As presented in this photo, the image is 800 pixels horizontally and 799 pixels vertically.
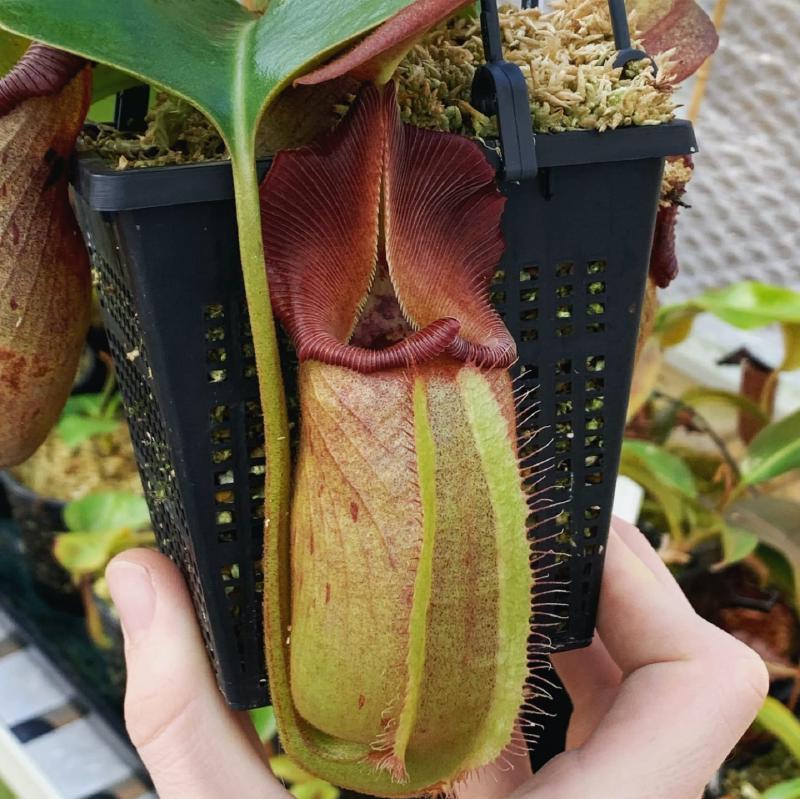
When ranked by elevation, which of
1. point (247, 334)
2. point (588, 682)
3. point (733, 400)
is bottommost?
point (733, 400)

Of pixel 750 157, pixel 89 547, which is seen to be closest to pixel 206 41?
pixel 89 547

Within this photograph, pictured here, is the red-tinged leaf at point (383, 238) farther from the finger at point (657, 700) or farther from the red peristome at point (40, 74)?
the finger at point (657, 700)

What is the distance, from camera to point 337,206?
39 centimetres

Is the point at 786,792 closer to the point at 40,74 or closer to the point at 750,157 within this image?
the point at 40,74

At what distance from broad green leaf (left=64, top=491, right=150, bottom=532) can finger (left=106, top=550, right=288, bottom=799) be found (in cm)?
58

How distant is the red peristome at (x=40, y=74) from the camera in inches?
15.6

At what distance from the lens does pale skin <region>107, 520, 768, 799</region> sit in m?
0.48

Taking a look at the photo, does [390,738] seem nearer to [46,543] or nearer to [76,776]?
[76,776]

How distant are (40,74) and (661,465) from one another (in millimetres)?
891

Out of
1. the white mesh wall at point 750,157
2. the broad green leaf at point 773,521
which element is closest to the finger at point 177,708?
the broad green leaf at point 773,521

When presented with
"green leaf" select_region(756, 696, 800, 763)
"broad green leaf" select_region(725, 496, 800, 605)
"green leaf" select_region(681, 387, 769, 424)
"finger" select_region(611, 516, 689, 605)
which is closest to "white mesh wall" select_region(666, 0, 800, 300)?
"green leaf" select_region(681, 387, 769, 424)

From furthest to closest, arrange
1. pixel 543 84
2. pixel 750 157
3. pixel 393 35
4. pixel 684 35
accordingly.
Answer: pixel 750 157
pixel 684 35
pixel 543 84
pixel 393 35

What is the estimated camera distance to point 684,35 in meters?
0.54

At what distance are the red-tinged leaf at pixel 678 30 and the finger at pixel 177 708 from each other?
45 centimetres
